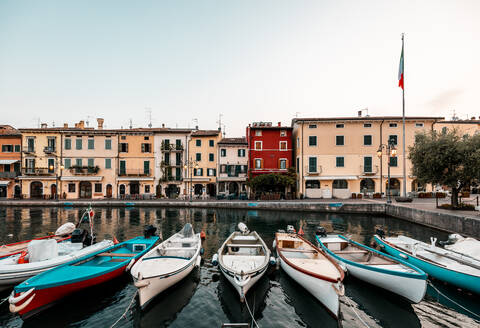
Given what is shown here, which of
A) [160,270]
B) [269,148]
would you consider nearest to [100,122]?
[269,148]

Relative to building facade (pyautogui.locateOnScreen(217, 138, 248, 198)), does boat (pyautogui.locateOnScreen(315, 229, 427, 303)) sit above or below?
below

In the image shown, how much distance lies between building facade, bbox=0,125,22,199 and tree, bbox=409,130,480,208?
51689mm

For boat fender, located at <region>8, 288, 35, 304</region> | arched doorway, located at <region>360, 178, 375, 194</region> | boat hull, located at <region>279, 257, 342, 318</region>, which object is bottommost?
boat hull, located at <region>279, 257, 342, 318</region>

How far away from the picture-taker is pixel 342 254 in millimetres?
10281

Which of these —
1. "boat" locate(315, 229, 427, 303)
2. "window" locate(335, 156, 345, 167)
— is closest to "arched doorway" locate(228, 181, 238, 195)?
"window" locate(335, 156, 345, 167)

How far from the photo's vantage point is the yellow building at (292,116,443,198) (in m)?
33.6

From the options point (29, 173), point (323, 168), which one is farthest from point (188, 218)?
point (29, 173)

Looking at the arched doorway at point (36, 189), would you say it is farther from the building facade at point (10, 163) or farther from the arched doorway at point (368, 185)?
the arched doorway at point (368, 185)

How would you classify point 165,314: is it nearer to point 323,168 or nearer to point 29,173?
point 323,168

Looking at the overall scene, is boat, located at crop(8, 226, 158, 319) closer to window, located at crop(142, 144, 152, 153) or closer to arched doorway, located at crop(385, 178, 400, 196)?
window, located at crop(142, 144, 152, 153)

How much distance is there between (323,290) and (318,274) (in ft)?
1.52

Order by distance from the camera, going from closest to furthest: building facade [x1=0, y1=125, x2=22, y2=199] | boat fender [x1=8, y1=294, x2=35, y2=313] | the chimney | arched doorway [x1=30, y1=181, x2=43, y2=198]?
boat fender [x1=8, y1=294, x2=35, y2=313]
building facade [x1=0, y1=125, x2=22, y2=199]
arched doorway [x1=30, y1=181, x2=43, y2=198]
the chimney

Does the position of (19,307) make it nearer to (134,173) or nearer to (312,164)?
(312,164)

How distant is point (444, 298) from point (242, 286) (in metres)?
6.83
